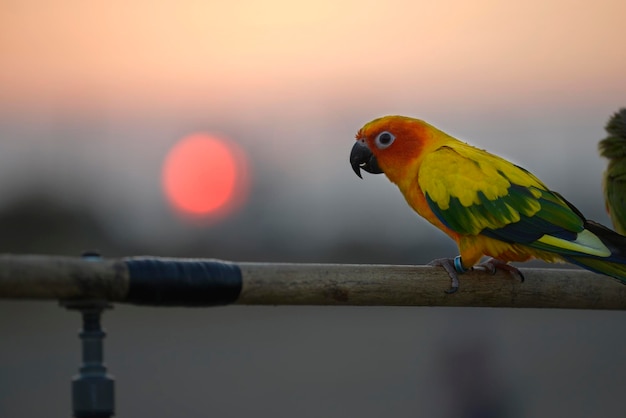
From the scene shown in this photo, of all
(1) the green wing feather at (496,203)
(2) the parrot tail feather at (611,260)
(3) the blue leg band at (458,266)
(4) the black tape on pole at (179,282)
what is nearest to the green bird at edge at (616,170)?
(1) the green wing feather at (496,203)

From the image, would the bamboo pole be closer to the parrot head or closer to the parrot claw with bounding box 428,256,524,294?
the parrot claw with bounding box 428,256,524,294

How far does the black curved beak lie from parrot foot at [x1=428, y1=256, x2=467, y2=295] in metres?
0.78

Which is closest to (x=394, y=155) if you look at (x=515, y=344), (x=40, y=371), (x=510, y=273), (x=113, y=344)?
(x=510, y=273)

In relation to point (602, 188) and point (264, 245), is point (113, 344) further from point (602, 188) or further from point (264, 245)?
point (602, 188)

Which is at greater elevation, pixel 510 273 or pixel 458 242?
pixel 458 242

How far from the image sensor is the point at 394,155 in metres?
3.79

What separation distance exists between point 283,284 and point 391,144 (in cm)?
136

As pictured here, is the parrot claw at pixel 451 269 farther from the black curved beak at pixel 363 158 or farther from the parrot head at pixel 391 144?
the black curved beak at pixel 363 158

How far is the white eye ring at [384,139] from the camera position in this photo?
382 cm

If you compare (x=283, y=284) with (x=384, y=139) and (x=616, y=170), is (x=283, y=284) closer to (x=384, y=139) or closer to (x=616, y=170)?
(x=384, y=139)

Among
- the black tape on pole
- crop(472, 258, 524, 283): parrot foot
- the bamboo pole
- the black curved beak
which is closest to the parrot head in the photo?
the black curved beak

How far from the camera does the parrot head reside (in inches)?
147

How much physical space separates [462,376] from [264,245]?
22970mm

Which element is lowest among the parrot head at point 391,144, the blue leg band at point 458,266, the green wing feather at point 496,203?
the blue leg band at point 458,266
